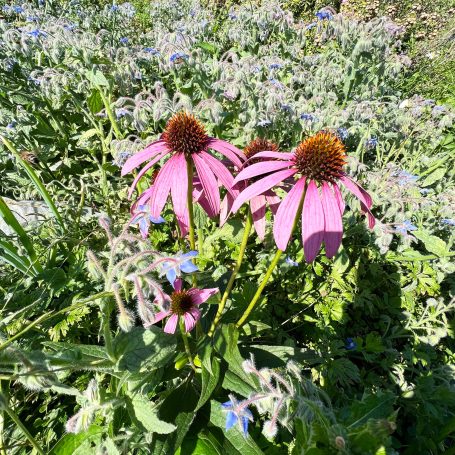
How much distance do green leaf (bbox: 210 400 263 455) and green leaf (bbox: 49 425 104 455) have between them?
42 centimetres

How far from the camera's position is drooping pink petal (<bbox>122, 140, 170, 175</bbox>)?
1266 millimetres

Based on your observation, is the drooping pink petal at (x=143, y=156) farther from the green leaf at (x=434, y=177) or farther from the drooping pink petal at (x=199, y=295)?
the green leaf at (x=434, y=177)

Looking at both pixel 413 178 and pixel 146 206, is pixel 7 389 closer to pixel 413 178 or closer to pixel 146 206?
pixel 146 206

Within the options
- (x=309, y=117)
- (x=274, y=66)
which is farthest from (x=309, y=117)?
(x=274, y=66)

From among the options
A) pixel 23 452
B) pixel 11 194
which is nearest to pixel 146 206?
pixel 23 452

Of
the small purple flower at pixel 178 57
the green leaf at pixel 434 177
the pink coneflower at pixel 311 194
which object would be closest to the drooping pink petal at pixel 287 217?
the pink coneflower at pixel 311 194

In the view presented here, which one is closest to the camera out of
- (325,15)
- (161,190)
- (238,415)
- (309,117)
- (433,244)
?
(238,415)

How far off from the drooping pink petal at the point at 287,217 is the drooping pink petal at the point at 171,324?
0.48m

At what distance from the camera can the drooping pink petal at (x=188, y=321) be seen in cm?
123

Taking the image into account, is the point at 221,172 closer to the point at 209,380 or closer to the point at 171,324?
the point at 171,324

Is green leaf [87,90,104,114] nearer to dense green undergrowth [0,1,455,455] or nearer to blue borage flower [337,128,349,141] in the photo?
dense green undergrowth [0,1,455,455]

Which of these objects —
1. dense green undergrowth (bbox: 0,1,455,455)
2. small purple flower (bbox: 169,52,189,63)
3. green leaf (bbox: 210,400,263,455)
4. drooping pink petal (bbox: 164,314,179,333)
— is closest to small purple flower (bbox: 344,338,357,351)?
dense green undergrowth (bbox: 0,1,455,455)

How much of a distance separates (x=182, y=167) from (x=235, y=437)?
969 mm

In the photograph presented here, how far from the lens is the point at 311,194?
1088 mm
